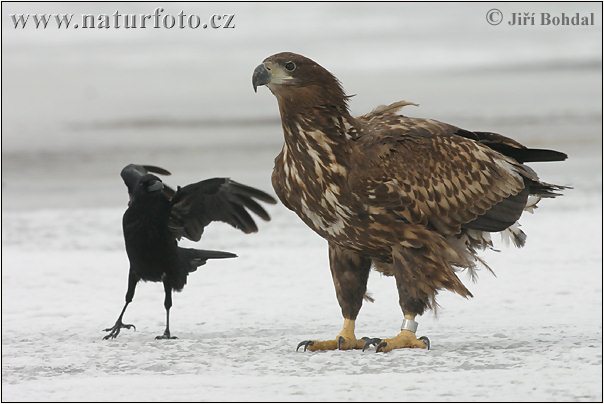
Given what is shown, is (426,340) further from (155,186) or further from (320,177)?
(155,186)

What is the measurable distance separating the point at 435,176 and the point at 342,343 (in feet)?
3.14

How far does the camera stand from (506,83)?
65.2 ft

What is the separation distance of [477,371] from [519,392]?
38 cm

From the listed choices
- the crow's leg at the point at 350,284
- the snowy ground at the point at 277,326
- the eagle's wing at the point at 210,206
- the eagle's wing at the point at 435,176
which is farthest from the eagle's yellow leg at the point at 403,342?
the eagle's wing at the point at 210,206

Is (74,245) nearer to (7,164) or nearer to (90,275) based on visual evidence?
(90,275)

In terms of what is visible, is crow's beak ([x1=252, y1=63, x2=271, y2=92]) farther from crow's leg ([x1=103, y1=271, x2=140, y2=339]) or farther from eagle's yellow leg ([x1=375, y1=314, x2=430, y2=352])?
crow's leg ([x1=103, y1=271, x2=140, y2=339])

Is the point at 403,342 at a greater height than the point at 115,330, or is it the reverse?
the point at 115,330

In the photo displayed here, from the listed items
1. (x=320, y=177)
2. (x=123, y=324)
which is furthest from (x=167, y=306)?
(x=320, y=177)

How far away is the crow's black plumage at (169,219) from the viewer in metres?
7.43

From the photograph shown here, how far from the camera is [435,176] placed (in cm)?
677

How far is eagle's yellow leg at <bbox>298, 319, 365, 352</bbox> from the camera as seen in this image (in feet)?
22.4

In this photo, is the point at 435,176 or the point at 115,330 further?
the point at 115,330

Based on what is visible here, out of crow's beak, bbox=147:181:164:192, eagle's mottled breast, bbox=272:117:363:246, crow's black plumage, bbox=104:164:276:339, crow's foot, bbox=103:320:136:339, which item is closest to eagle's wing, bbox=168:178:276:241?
crow's black plumage, bbox=104:164:276:339

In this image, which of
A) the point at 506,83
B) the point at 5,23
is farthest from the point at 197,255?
the point at 5,23
